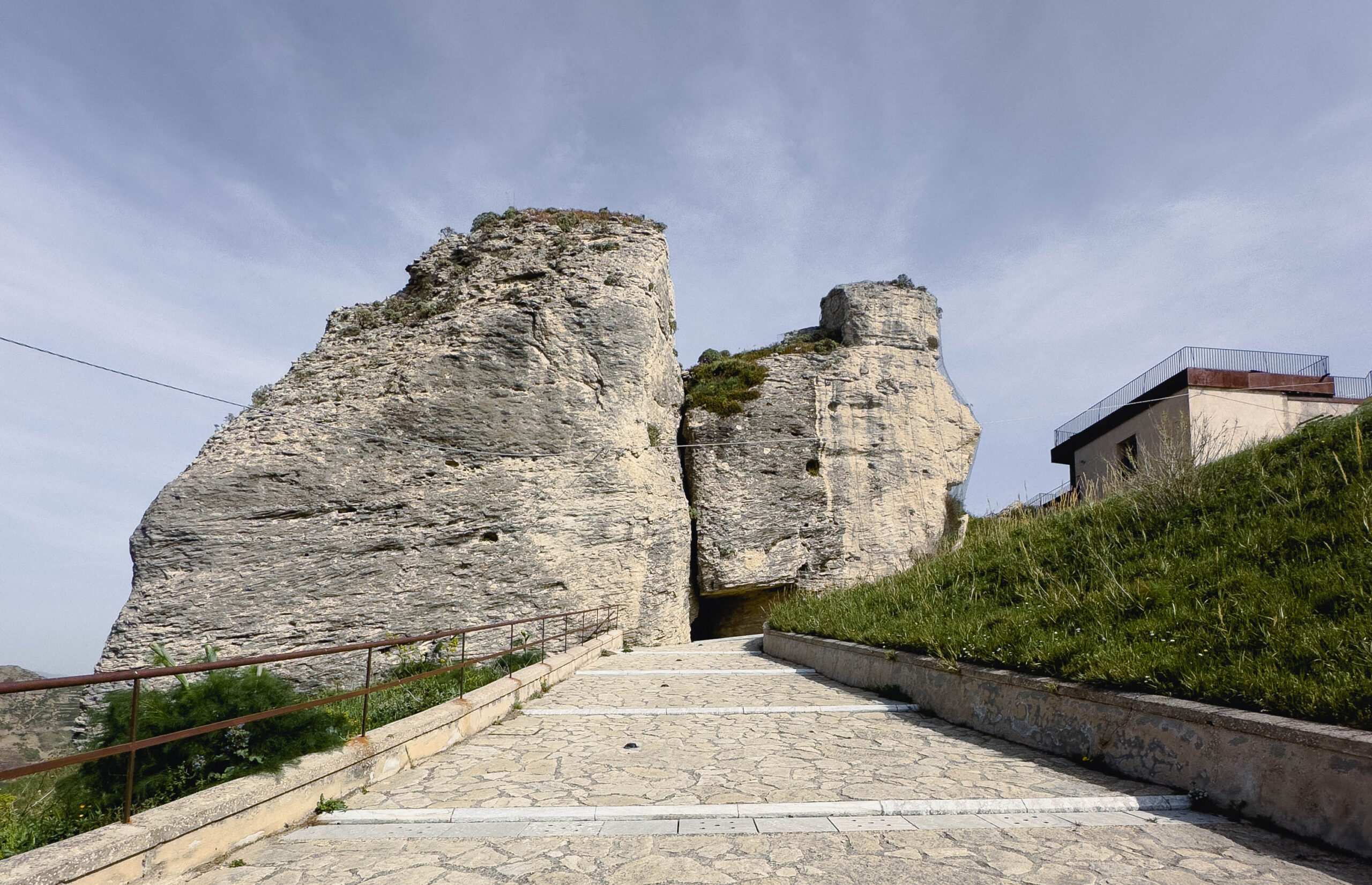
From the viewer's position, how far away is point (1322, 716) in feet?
11.7

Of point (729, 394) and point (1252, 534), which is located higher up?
point (729, 394)

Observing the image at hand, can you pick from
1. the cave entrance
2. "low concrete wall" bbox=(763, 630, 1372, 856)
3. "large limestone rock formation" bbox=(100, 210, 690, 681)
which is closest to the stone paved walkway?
"low concrete wall" bbox=(763, 630, 1372, 856)

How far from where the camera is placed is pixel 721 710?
23.4ft

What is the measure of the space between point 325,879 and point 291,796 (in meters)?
0.88

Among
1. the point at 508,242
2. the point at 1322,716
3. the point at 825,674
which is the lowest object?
the point at 825,674

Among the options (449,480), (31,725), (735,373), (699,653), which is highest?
(735,373)

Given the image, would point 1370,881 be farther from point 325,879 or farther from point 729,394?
point 729,394

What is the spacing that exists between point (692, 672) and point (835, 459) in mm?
12108

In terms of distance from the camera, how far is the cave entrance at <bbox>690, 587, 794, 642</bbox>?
21.0m

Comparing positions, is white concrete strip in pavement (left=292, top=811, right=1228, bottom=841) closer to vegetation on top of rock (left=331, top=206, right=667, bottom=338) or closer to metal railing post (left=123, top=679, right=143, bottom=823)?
metal railing post (left=123, top=679, right=143, bottom=823)

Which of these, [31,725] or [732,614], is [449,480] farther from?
[31,725]

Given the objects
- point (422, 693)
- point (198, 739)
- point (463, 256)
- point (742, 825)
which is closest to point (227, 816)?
point (198, 739)

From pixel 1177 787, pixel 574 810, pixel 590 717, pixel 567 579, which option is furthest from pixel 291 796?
pixel 567 579

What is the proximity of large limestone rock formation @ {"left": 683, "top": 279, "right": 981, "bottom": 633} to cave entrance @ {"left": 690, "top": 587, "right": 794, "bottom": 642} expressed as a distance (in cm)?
6
